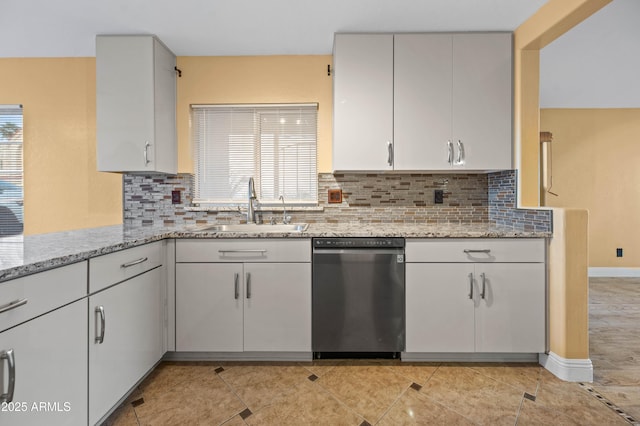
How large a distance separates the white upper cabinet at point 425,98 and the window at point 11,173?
290 cm

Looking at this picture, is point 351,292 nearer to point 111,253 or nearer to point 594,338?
point 111,253

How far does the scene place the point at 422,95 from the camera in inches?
92.0

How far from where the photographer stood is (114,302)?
1542mm

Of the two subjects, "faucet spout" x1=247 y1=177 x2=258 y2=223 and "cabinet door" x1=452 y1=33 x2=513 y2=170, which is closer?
"cabinet door" x1=452 y1=33 x2=513 y2=170

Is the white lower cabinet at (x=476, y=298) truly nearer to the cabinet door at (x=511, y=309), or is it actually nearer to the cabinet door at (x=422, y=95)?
the cabinet door at (x=511, y=309)

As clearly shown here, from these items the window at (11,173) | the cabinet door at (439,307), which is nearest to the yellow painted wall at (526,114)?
the cabinet door at (439,307)

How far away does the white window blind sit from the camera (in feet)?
8.96

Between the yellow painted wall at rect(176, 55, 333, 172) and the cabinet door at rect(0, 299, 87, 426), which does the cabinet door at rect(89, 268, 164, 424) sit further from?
the yellow painted wall at rect(176, 55, 333, 172)

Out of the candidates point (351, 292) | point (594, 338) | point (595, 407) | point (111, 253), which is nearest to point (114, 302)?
point (111, 253)

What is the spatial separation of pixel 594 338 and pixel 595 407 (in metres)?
1.08

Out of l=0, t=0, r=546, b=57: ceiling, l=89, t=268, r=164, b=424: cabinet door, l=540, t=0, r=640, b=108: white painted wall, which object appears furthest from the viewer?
l=540, t=0, r=640, b=108: white painted wall

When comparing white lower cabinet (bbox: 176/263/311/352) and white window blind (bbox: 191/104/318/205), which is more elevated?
white window blind (bbox: 191/104/318/205)

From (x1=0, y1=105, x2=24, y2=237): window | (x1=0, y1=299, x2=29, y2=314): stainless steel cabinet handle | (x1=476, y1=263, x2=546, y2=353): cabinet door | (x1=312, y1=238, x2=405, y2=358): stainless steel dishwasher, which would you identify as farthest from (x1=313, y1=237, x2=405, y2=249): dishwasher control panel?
(x1=0, y1=105, x2=24, y2=237): window

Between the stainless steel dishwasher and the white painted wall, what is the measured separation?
257cm
